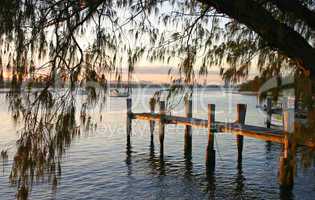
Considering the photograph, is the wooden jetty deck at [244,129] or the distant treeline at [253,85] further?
the wooden jetty deck at [244,129]

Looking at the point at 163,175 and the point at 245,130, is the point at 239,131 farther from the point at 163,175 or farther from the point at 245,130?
the point at 163,175

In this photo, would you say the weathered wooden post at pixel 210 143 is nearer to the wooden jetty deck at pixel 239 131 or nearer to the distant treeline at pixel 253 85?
the wooden jetty deck at pixel 239 131

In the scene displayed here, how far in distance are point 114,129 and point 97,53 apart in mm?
25891

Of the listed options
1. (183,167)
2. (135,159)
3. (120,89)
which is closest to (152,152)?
(135,159)

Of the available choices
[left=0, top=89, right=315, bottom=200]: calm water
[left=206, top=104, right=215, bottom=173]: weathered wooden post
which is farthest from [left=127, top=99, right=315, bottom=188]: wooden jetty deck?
[left=0, top=89, right=315, bottom=200]: calm water

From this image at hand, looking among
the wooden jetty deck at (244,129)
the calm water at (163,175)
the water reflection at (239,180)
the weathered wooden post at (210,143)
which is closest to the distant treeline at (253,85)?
the calm water at (163,175)

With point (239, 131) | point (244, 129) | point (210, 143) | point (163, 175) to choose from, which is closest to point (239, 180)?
point (210, 143)

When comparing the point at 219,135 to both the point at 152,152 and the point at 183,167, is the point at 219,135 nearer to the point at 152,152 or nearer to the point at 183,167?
the point at 152,152

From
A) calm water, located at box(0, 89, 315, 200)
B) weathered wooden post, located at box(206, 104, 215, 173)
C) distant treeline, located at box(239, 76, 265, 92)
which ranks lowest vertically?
calm water, located at box(0, 89, 315, 200)

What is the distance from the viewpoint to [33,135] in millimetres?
2951

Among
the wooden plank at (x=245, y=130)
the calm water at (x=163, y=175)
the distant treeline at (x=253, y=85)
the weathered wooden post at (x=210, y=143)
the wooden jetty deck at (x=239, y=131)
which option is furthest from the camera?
the weathered wooden post at (x=210, y=143)

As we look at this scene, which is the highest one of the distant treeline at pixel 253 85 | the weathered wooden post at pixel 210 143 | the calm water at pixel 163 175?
the distant treeline at pixel 253 85

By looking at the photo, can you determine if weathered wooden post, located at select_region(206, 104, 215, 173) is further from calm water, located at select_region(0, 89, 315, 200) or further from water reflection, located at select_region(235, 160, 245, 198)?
water reflection, located at select_region(235, 160, 245, 198)

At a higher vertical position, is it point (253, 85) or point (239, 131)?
point (253, 85)
